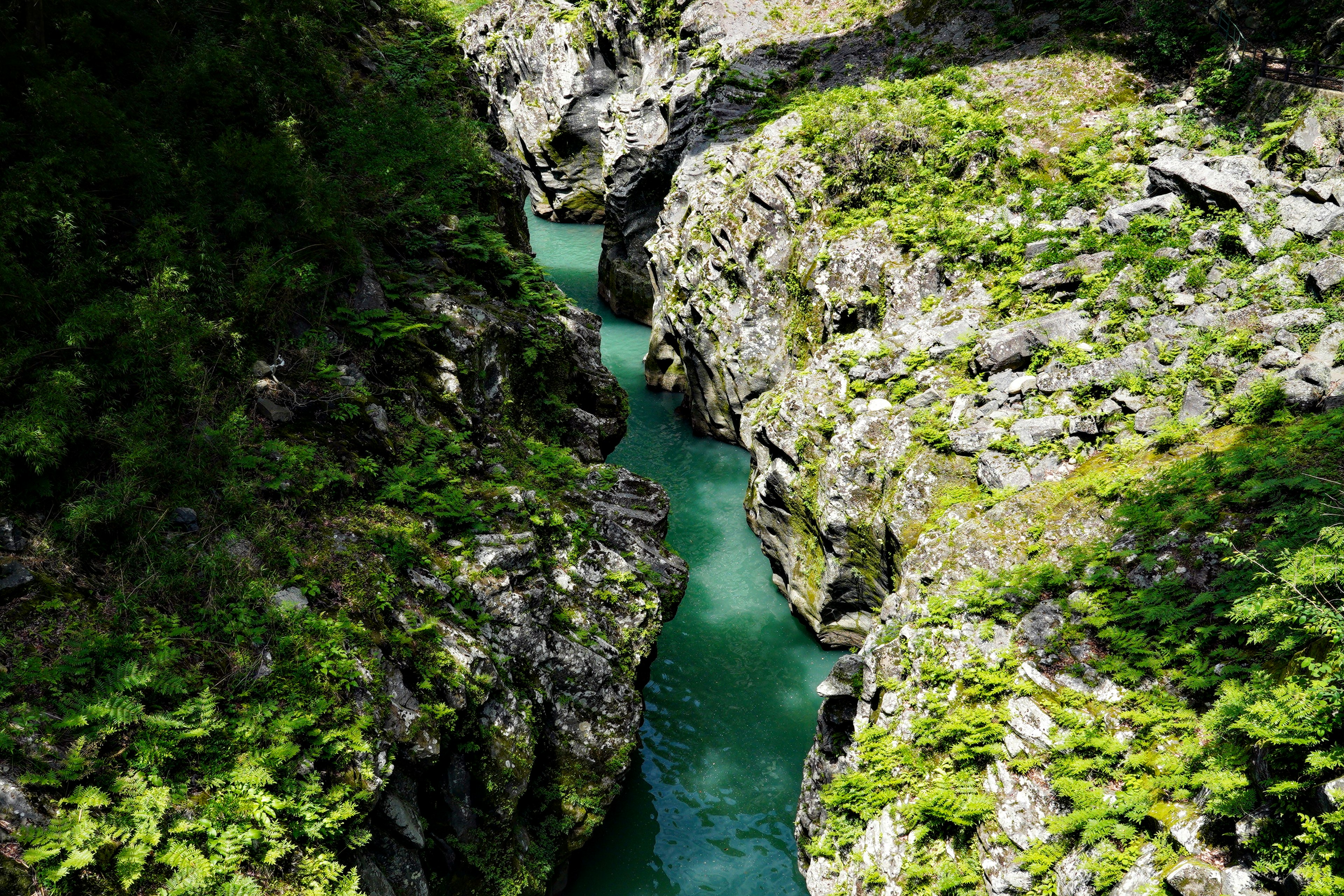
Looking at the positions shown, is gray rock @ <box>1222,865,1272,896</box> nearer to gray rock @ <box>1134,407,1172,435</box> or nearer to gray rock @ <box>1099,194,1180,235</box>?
gray rock @ <box>1134,407,1172,435</box>

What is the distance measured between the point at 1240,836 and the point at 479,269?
13113 millimetres

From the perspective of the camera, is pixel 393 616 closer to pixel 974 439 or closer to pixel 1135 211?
pixel 974 439

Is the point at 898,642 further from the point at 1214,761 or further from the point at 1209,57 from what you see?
the point at 1209,57

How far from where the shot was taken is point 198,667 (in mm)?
6793

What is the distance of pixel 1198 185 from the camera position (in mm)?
13062

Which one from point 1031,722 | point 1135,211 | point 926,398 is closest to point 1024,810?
point 1031,722

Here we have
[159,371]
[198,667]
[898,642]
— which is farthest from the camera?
[898,642]

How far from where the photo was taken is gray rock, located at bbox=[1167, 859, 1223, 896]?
5.82m

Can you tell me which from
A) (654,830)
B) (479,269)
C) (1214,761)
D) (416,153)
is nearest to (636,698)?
(654,830)

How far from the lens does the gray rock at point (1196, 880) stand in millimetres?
5820

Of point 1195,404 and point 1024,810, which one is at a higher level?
point 1195,404

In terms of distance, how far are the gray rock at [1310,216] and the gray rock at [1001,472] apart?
5759 millimetres

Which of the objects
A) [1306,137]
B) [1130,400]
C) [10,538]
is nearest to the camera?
[10,538]

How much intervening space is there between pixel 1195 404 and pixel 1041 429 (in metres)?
2.06
